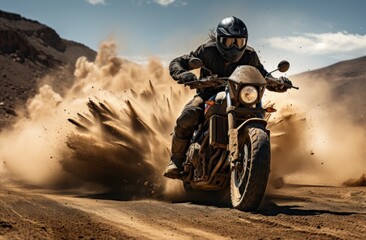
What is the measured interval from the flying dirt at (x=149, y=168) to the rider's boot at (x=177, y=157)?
0.46m

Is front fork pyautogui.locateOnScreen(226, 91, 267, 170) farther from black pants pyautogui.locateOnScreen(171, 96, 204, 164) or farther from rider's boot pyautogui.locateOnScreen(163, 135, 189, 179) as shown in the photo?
rider's boot pyautogui.locateOnScreen(163, 135, 189, 179)

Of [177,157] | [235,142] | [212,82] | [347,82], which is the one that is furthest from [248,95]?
[347,82]

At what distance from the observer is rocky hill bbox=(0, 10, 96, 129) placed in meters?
43.5

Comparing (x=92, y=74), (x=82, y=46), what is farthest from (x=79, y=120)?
(x=82, y=46)

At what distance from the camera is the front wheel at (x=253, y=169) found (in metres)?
5.58

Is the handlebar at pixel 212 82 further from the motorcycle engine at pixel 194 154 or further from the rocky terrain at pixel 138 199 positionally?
the rocky terrain at pixel 138 199

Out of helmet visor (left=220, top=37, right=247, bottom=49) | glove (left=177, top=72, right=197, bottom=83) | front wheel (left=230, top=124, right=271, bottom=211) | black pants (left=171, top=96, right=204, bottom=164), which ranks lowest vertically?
front wheel (left=230, top=124, right=271, bottom=211)

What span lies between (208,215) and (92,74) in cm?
1408

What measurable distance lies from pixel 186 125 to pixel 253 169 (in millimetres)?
1910

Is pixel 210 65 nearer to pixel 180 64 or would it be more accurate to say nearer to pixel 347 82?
pixel 180 64

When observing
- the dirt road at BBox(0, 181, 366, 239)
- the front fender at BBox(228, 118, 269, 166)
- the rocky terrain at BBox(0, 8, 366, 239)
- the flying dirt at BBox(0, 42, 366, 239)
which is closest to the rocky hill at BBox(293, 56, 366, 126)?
the rocky terrain at BBox(0, 8, 366, 239)

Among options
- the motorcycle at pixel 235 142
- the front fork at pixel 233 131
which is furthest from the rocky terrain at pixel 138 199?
the front fork at pixel 233 131

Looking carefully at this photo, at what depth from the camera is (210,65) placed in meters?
7.56

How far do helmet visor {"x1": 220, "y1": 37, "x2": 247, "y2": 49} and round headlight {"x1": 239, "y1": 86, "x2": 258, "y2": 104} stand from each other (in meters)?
1.26
